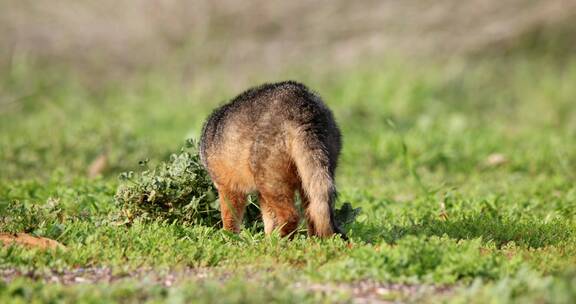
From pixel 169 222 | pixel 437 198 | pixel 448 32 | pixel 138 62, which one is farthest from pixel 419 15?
pixel 169 222

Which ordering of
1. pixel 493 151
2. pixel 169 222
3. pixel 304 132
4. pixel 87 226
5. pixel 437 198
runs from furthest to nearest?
pixel 493 151, pixel 437 198, pixel 169 222, pixel 87 226, pixel 304 132

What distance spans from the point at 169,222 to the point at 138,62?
9.66 meters

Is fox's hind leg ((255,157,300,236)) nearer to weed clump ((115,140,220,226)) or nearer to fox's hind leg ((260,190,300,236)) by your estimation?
fox's hind leg ((260,190,300,236))

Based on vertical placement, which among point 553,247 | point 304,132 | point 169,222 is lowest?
point 553,247

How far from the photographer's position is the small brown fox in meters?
5.62

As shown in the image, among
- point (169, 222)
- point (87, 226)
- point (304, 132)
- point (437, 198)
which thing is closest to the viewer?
point (304, 132)

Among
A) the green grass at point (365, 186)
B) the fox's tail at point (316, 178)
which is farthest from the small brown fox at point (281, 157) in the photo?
the green grass at point (365, 186)

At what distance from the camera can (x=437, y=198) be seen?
803cm

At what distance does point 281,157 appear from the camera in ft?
18.7

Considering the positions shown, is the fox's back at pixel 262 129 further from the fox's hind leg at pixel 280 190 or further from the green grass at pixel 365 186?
the green grass at pixel 365 186

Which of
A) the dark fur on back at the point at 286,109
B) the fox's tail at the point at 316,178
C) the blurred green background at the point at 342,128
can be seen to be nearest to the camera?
the blurred green background at the point at 342,128

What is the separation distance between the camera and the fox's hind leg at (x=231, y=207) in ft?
20.4

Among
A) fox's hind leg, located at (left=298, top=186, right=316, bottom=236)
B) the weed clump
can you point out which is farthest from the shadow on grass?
the weed clump

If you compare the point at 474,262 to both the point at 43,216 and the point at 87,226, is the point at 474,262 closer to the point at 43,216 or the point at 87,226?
the point at 87,226
